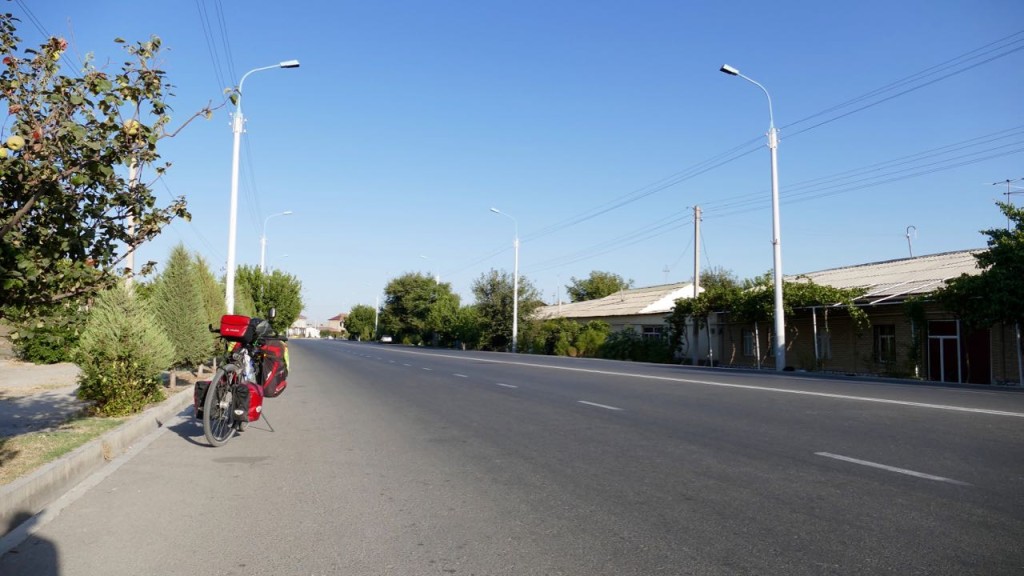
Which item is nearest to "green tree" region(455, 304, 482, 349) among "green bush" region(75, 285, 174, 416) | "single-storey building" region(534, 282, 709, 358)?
"single-storey building" region(534, 282, 709, 358)

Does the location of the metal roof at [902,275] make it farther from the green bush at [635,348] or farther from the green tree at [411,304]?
the green tree at [411,304]

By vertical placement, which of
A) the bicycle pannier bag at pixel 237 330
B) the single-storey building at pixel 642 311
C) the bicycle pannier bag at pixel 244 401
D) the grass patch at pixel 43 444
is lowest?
the grass patch at pixel 43 444

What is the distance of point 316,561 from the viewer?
4.54m

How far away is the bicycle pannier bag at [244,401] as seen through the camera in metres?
9.05

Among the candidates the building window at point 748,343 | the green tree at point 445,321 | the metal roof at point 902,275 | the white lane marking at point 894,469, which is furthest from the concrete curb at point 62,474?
the green tree at point 445,321

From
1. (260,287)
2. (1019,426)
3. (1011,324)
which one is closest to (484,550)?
(1019,426)

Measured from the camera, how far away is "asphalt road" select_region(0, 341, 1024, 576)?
4469mm

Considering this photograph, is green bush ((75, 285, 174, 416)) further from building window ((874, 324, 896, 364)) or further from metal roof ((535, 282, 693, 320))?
metal roof ((535, 282, 693, 320))

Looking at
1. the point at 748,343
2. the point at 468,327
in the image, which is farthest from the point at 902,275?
the point at 468,327

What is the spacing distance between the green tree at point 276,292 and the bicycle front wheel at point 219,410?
118ft

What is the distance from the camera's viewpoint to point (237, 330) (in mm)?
9406

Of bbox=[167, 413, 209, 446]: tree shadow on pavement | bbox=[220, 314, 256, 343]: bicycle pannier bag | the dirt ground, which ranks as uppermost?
bbox=[220, 314, 256, 343]: bicycle pannier bag

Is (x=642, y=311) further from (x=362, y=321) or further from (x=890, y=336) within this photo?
(x=362, y=321)

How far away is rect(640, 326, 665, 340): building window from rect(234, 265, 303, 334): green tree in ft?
72.1
